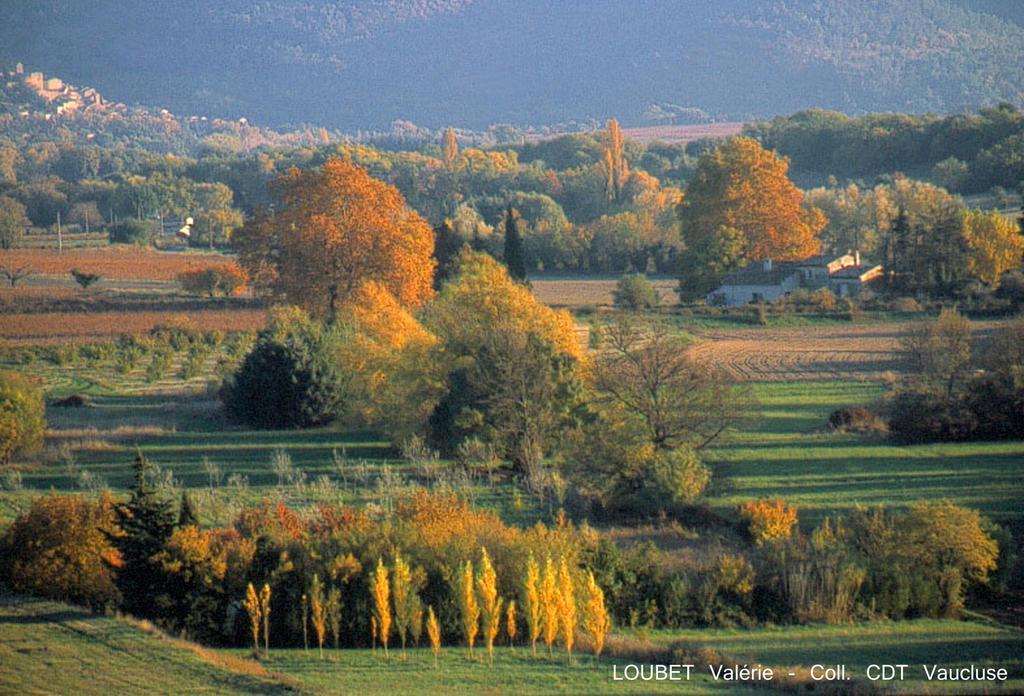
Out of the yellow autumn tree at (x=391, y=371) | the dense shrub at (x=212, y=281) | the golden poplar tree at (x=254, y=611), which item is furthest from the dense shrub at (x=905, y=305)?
the golden poplar tree at (x=254, y=611)

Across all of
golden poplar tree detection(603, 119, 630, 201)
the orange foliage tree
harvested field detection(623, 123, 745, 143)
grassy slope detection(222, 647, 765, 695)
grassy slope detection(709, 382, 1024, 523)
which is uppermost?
A: harvested field detection(623, 123, 745, 143)

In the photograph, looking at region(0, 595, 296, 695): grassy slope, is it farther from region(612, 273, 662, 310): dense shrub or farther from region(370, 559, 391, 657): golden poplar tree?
region(612, 273, 662, 310): dense shrub

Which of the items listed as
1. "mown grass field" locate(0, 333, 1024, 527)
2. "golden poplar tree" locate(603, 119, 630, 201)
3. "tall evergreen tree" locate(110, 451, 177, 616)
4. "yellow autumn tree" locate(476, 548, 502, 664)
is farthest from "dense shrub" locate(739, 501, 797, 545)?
"golden poplar tree" locate(603, 119, 630, 201)

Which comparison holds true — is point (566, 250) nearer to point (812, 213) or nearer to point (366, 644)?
point (812, 213)

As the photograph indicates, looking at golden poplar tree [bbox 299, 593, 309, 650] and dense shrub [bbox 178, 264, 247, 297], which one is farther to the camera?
dense shrub [bbox 178, 264, 247, 297]

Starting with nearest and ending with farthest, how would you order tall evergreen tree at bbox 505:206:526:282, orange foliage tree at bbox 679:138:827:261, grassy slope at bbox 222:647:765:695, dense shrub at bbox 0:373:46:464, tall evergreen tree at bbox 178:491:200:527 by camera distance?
grassy slope at bbox 222:647:765:695 → tall evergreen tree at bbox 178:491:200:527 → dense shrub at bbox 0:373:46:464 → tall evergreen tree at bbox 505:206:526:282 → orange foliage tree at bbox 679:138:827:261

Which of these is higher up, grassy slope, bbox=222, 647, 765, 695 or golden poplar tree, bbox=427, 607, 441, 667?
golden poplar tree, bbox=427, 607, 441, 667

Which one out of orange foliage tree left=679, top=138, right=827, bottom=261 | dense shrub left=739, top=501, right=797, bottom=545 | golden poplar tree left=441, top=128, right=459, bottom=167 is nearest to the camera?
dense shrub left=739, top=501, right=797, bottom=545

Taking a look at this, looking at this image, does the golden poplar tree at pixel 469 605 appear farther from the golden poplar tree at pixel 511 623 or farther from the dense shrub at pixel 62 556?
the dense shrub at pixel 62 556
